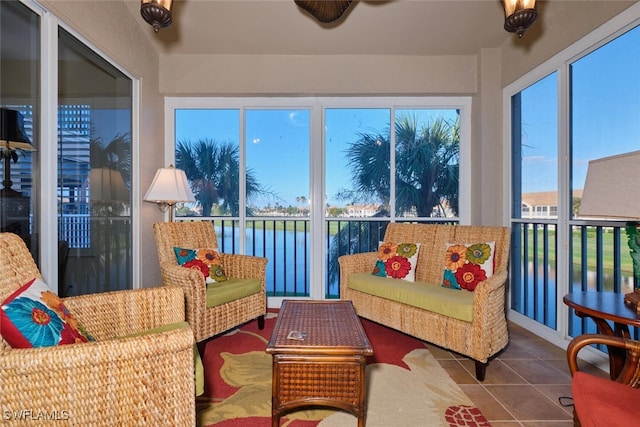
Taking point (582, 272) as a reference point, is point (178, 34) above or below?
above

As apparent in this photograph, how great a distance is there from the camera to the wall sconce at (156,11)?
5.52 feet

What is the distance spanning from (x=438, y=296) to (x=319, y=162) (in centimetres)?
194

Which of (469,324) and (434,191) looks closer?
(469,324)

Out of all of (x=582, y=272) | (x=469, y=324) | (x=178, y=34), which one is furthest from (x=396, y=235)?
(x=178, y=34)

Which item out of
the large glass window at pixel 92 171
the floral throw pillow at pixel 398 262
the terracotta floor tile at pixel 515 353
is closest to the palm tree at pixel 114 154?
the large glass window at pixel 92 171

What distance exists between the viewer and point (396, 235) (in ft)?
9.96

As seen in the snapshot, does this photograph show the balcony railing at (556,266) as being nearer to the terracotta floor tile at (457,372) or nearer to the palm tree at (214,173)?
the terracotta floor tile at (457,372)

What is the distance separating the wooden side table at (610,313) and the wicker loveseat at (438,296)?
49 centimetres

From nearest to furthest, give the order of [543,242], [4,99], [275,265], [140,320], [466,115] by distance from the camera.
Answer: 1. [140,320]
2. [4,99]
3. [543,242]
4. [466,115]
5. [275,265]

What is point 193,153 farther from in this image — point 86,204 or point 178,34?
point 86,204

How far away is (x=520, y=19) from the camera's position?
176 cm

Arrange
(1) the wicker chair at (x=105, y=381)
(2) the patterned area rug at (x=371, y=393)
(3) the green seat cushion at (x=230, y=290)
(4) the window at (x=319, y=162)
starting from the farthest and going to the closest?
(4) the window at (x=319, y=162), (3) the green seat cushion at (x=230, y=290), (2) the patterned area rug at (x=371, y=393), (1) the wicker chair at (x=105, y=381)

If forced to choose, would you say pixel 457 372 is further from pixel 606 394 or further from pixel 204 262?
pixel 204 262

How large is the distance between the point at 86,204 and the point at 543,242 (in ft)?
12.6
